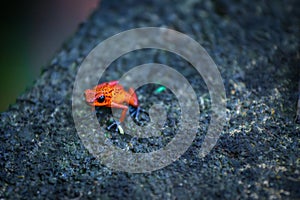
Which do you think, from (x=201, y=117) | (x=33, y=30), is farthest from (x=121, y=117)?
(x=33, y=30)

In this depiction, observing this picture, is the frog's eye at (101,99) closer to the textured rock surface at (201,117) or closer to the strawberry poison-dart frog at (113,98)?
the strawberry poison-dart frog at (113,98)

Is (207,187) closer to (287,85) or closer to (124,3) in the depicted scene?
(287,85)

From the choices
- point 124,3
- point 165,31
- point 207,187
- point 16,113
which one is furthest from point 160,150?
point 124,3

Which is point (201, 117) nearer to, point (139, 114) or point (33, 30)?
point (139, 114)

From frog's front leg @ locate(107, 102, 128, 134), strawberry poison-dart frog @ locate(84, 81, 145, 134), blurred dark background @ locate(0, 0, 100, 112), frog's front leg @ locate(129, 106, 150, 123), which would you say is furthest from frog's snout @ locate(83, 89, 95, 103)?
blurred dark background @ locate(0, 0, 100, 112)

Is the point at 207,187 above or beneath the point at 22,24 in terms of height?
beneath

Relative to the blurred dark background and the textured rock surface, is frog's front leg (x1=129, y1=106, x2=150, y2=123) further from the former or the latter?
the blurred dark background
